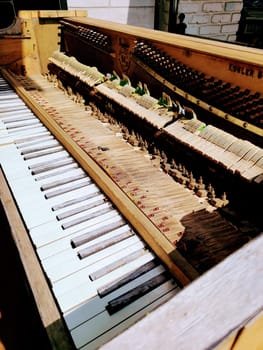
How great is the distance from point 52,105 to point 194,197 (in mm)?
2659

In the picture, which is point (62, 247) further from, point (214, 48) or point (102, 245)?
point (214, 48)

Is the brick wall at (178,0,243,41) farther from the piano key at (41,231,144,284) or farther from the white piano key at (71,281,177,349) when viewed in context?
the white piano key at (71,281,177,349)

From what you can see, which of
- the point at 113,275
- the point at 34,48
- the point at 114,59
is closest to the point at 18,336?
the point at 113,275

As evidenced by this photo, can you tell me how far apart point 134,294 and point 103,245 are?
45cm

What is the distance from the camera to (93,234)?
2254 millimetres

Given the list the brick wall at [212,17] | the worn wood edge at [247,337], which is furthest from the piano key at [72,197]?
the brick wall at [212,17]

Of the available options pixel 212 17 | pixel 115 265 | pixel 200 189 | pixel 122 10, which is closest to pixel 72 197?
pixel 115 265

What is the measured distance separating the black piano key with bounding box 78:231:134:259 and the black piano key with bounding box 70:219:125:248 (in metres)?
0.07

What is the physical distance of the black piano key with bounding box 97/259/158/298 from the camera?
1879mm

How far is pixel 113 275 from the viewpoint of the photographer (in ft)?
6.49

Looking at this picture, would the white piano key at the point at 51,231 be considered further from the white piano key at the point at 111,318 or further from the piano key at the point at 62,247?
the white piano key at the point at 111,318

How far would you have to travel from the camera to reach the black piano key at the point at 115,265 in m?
1.96

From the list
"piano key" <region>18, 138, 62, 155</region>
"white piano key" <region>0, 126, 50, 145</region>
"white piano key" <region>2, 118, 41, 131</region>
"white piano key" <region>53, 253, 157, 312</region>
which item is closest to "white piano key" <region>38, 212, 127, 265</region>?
"white piano key" <region>53, 253, 157, 312</region>

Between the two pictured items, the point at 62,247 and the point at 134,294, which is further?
the point at 62,247
